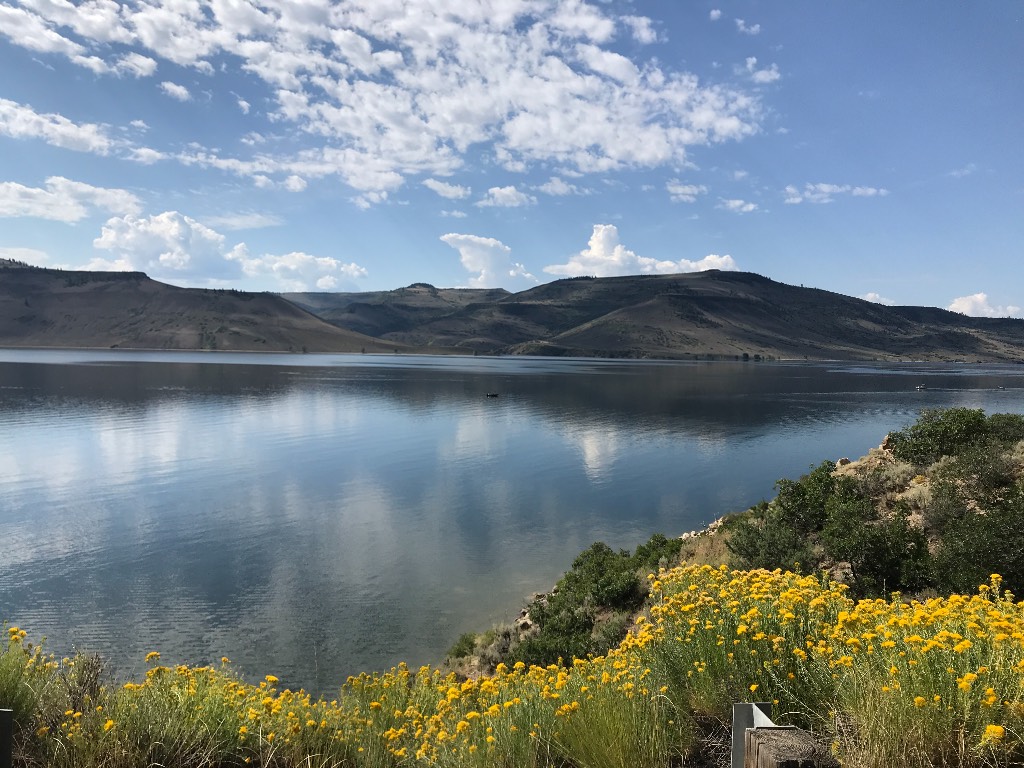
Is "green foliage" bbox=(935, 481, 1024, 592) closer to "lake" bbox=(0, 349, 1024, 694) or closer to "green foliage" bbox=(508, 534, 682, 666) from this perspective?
"green foliage" bbox=(508, 534, 682, 666)

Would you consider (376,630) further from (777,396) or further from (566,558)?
(777,396)

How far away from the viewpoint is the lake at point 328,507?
668 inches

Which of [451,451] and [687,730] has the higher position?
[687,730]

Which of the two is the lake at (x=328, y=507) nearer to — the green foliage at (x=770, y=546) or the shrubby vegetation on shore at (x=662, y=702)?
the green foliage at (x=770, y=546)

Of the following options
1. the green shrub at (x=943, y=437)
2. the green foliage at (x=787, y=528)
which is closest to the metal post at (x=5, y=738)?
the green foliage at (x=787, y=528)

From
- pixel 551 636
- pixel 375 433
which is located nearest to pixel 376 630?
pixel 551 636

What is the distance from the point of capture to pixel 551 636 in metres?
14.3

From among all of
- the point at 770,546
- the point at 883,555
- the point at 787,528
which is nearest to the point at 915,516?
the point at 787,528

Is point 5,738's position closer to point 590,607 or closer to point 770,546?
point 590,607

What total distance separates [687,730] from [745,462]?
3995 cm

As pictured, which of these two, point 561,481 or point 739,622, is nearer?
point 739,622

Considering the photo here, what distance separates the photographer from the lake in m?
17.0

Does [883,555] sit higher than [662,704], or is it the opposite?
[662,704]

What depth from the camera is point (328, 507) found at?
2941 cm
